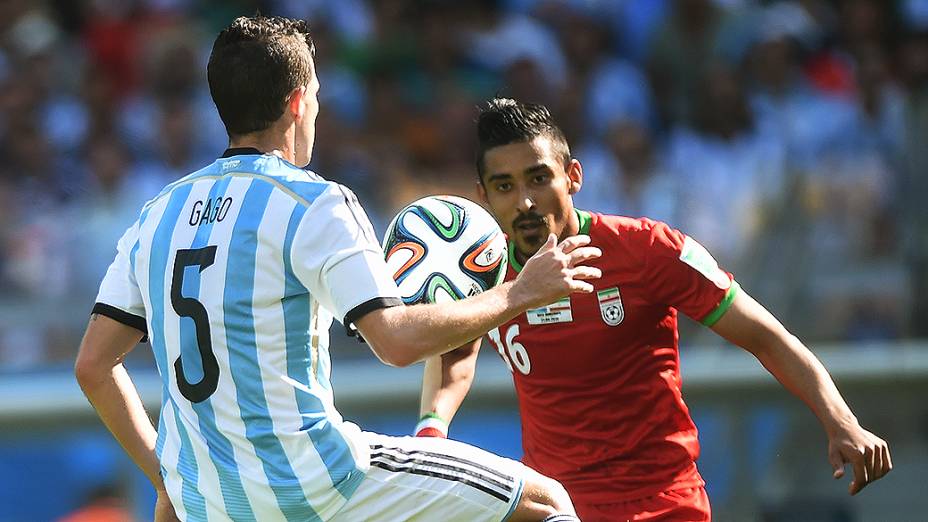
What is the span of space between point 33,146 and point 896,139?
5.48m

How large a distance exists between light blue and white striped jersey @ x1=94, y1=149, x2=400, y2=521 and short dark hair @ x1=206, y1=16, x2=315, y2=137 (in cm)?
12

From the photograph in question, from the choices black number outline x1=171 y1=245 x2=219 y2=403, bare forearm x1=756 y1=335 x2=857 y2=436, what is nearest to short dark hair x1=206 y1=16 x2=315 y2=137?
black number outline x1=171 y1=245 x2=219 y2=403

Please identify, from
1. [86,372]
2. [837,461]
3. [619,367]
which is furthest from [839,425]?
[86,372]

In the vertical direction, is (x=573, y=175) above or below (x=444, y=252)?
above

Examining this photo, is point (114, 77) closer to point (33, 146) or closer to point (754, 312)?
point (33, 146)

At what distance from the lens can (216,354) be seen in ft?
10.4

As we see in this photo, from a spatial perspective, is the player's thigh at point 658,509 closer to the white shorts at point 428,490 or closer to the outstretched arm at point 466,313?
the white shorts at point 428,490

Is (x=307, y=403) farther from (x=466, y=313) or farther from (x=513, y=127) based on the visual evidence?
(x=513, y=127)

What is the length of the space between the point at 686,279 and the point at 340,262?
1.48m

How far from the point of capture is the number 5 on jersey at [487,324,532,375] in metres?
4.43

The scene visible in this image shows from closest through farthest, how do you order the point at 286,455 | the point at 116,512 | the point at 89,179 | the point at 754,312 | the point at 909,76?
1. the point at 286,455
2. the point at 754,312
3. the point at 116,512
4. the point at 89,179
5. the point at 909,76

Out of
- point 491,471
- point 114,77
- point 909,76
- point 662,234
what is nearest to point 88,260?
point 114,77

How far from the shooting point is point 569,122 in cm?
888

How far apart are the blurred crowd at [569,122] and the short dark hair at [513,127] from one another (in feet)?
10.7
